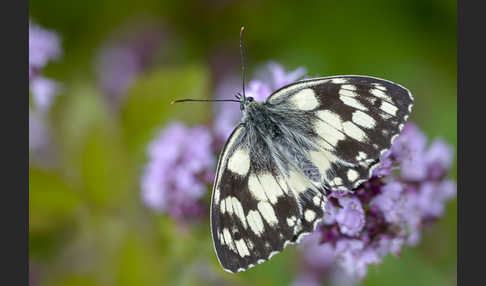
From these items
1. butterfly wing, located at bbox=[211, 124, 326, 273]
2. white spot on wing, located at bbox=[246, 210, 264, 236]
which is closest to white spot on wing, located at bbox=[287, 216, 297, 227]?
butterfly wing, located at bbox=[211, 124, 326, 273]

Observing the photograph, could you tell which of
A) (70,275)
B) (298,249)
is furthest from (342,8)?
(70,275)

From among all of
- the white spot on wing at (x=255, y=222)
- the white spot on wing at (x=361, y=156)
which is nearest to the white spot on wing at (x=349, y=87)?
the white spot on wing at (x=361, y=156)

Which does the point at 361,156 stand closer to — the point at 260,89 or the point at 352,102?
the point at 352,102

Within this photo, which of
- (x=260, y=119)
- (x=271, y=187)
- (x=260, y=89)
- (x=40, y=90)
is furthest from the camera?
(x=40, y=90)

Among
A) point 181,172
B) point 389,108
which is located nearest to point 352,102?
point 389,108

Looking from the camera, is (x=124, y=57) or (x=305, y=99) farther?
(x=124, y=57)

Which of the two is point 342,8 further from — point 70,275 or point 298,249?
point 70,275
